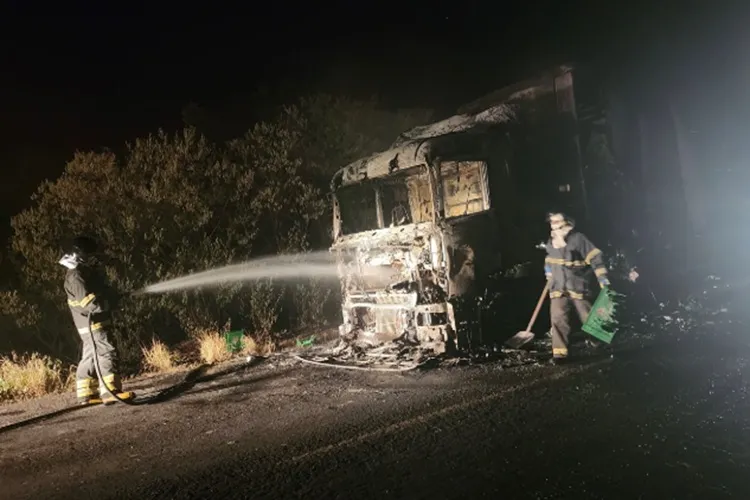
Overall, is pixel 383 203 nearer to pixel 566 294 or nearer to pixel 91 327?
pixel 566 294

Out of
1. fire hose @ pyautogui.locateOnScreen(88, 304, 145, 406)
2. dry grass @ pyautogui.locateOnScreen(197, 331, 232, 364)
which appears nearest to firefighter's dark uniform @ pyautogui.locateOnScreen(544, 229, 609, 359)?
fire hose @ pyautogui.locateOnScreen(88, 304, 145, 406)

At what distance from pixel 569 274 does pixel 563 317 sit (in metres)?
0.48

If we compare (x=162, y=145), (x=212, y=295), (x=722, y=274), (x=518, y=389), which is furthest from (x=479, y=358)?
(x=162, y=145)

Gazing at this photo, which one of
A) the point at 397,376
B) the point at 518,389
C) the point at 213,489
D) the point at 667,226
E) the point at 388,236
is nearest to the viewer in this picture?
the point at 213,489

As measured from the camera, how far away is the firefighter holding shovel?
575cm

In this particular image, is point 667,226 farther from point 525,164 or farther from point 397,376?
point 397,376

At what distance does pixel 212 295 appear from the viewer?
1052 cm

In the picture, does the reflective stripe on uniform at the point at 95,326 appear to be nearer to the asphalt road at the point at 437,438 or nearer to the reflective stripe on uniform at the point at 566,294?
the asphalt road at the point at 437,438

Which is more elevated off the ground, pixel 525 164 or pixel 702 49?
pixel 702 49

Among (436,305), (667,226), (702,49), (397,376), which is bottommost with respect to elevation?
(397,376)

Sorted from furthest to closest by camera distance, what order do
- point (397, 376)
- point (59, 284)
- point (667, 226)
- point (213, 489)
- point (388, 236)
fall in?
1. point (59, 284)
2. point (667, 226)
3. point (388, 236)
4. point (397, 376)
5. point (213, 489)

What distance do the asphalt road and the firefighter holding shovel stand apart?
0.47 m

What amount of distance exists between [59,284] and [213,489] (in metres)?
8.19

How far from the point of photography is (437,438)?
3.84 metres
